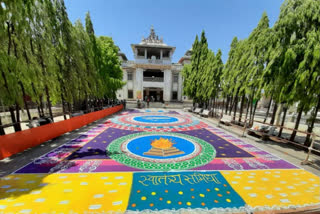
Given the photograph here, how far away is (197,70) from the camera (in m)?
18.2

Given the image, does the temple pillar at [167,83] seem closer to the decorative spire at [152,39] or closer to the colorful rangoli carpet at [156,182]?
the decorative spire at [152,39]

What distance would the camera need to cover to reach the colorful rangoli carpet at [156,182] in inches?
104

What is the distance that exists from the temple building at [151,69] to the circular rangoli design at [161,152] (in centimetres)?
2345

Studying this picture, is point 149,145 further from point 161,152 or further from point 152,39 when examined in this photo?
point 152,39

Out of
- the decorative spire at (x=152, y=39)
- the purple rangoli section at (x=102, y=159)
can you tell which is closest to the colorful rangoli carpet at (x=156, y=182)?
the purple rangoli section at (x=102, y=159)

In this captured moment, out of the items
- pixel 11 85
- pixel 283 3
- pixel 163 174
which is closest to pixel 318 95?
pixel 283 3

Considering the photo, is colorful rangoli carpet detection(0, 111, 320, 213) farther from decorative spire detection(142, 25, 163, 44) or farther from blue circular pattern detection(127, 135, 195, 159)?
decorative spire detection(142, 25, 163, 44)

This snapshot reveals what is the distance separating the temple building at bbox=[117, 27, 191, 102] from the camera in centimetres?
2973

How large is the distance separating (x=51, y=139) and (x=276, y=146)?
39.4 feet

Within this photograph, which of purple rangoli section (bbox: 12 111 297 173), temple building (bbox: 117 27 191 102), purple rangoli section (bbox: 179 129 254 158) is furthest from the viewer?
temple building (bbox: 117 27 191 102)

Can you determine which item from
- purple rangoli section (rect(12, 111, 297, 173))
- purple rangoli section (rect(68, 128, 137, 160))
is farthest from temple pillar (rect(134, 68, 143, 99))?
purple rangoli section (rect(12, 111, 297, 173))

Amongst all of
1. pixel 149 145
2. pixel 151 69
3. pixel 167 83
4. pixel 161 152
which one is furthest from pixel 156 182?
pixel 151 69

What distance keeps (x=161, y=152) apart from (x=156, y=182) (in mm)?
1967

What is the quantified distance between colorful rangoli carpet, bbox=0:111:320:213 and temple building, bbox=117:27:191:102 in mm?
25275
